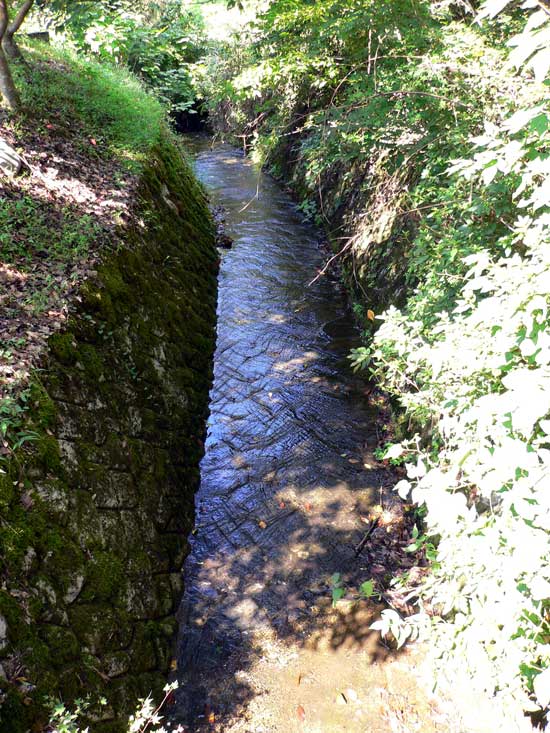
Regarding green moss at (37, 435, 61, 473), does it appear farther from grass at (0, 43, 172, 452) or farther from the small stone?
the small stone

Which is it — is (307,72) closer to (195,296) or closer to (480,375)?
(195,296)

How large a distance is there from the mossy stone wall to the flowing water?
0.96ft

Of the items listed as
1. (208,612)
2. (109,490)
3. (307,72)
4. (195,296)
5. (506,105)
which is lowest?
(208,612)

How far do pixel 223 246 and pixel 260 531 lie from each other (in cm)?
706

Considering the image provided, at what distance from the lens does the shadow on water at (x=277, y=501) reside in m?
3.70

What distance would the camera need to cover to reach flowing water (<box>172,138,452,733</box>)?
338 cm

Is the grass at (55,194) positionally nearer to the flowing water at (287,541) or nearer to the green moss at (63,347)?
the green moss at (63,347)

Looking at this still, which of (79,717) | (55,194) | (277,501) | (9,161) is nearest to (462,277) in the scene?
(277,501)

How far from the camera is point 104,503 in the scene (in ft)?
11.9

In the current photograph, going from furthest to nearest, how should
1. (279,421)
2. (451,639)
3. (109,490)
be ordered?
(279,421)
(109,490)
(451,639)

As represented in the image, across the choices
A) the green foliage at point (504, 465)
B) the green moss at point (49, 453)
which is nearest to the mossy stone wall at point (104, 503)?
the green moss at point (49, 453)

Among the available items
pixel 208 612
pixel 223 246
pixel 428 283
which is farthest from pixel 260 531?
pixel 223 246

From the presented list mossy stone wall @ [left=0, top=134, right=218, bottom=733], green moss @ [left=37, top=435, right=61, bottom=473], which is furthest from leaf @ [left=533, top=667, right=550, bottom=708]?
green moss @ [left=37, top=435, right=61, bottom=473]

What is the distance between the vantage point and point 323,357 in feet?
22.7
